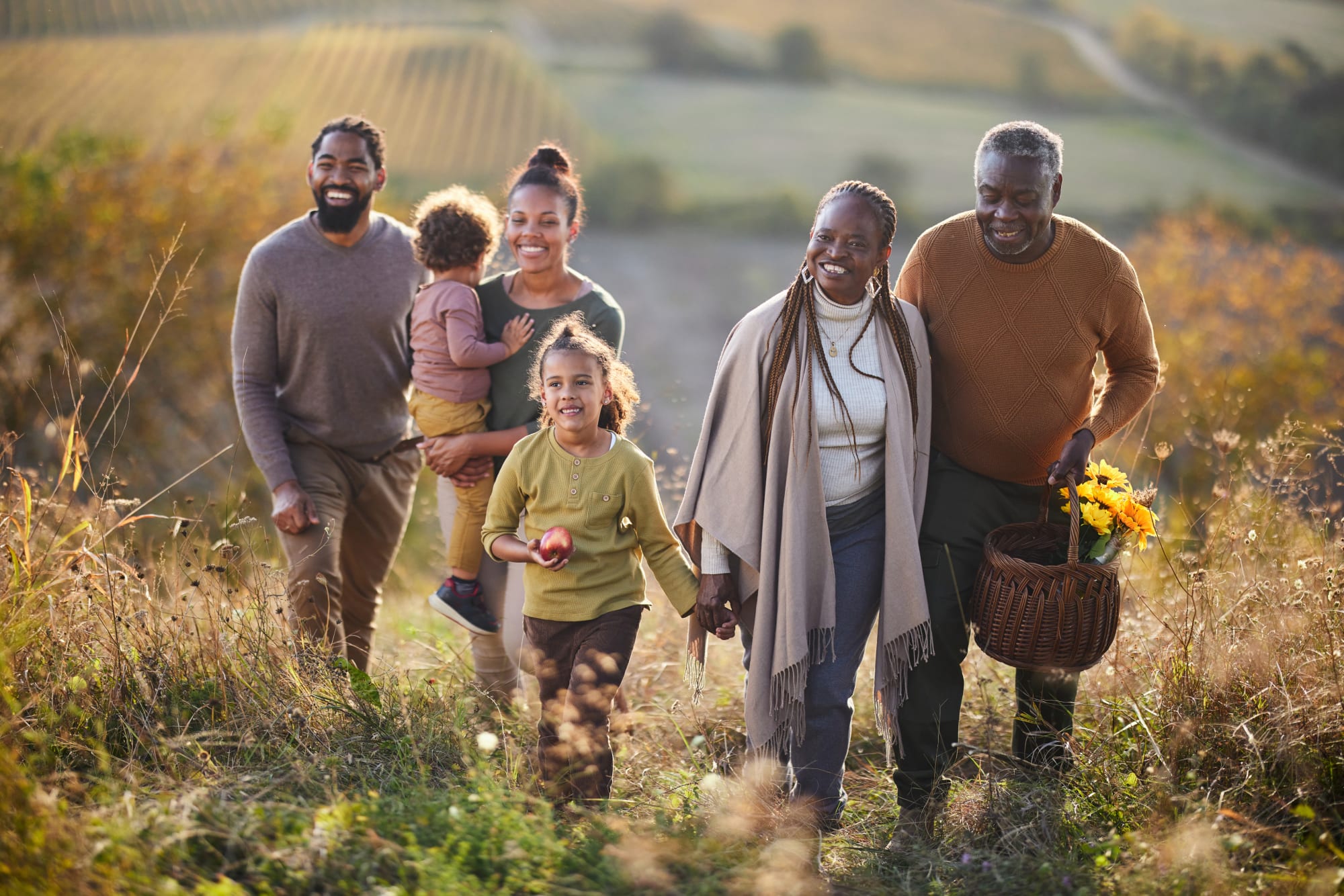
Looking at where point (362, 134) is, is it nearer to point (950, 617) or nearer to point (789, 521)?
point (789, 521)

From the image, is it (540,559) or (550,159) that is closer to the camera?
(540,559)

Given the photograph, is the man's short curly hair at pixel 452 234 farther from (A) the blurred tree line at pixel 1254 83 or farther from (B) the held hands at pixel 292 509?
(A) the blurred tree line at pixel 1254 83

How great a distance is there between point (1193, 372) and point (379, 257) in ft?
28.3

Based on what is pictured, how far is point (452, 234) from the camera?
161 inches

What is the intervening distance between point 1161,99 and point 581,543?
3090cm

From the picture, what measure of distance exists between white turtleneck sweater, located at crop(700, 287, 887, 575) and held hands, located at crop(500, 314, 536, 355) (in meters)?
1.08

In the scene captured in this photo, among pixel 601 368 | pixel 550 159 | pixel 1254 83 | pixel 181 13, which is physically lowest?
pixel 601 368

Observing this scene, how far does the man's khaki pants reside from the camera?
4125 mm

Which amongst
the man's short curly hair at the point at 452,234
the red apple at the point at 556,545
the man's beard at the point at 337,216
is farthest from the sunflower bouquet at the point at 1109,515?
the man's beard at the point at 337,216

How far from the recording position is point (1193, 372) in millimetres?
10469

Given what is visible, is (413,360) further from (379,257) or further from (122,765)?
(122,765)

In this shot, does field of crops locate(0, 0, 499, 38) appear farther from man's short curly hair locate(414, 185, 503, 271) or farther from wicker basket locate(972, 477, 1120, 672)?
wicker basket locate(972, 477, 1120, 672)

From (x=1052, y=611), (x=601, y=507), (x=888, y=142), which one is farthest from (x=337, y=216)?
(x=888, y=142)

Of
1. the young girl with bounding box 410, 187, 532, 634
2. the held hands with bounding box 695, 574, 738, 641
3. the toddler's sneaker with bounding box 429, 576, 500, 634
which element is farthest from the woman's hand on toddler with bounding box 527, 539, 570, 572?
the toddler's sneaker with bounding box 429, 576, 500, 634
